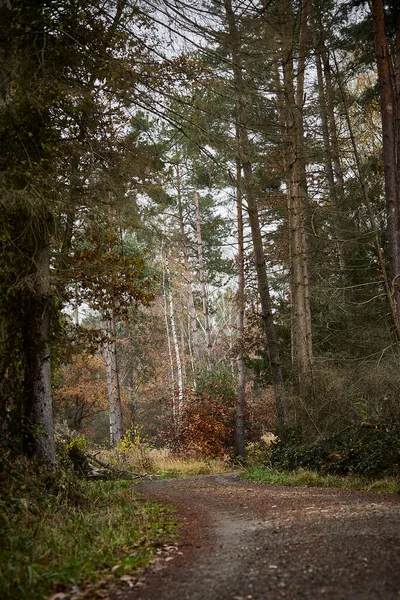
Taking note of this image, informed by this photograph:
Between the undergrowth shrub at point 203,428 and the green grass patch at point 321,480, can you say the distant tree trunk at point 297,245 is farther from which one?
the undergrowth shrub at point 203,428

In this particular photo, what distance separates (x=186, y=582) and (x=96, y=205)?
5.08 m

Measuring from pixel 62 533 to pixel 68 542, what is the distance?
33 cm

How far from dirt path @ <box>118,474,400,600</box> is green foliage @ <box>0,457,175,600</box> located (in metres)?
0.36

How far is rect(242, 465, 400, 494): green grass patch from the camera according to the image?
290 inches

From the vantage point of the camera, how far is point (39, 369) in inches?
279

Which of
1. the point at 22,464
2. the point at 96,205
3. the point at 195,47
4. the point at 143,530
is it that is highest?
the point at 195,47

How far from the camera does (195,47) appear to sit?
7160 mm

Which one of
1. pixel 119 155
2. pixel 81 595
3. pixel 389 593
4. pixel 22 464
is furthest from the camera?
pixel 119 155

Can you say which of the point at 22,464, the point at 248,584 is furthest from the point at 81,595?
the point at 22,464

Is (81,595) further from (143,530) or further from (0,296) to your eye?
(0,296)

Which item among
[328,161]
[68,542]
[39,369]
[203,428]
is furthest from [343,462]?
[328,161]

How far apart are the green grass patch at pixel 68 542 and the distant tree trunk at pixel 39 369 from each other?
3.56 ft

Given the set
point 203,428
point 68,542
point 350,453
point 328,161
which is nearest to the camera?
point 68,542

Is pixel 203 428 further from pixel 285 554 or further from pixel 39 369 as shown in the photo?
pixel 285 554
